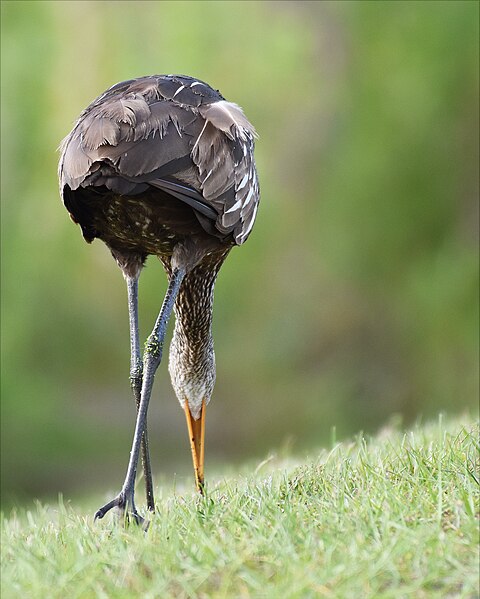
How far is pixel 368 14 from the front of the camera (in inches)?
669

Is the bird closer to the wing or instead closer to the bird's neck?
the wing

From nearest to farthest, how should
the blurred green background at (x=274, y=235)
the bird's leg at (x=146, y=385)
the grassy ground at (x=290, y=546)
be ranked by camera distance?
1. the grassy ground at (x=290, y=546)
2. the bird's leg at (x=146, y=385)
3. the blurred green background at (x=274, y=235)

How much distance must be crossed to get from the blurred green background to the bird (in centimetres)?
1057

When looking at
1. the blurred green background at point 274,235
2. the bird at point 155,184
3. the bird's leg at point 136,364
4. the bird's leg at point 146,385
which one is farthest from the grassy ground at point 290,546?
the blurred green background at point 274,235

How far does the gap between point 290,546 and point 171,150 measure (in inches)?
82.2

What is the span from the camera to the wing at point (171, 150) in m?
4.37

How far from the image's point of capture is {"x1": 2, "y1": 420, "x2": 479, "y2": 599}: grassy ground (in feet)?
9.72

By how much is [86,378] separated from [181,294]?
12.1m

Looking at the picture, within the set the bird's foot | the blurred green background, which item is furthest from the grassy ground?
the blurred green background

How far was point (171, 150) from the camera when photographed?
4453 mm

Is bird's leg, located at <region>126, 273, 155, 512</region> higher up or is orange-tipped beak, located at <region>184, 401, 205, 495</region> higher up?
bird's leg, located at <region>126, 273, 155, 512</region>

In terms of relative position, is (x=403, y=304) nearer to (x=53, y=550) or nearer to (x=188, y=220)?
(x=188, y=220)

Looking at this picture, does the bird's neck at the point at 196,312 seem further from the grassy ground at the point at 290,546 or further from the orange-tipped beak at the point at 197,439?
the grassy ground at the point at 290,546

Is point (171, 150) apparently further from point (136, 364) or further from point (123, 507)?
point (123, 507)
